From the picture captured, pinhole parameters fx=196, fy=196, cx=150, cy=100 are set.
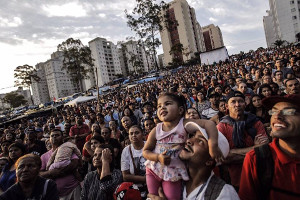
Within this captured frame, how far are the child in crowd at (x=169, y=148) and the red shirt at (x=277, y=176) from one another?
25 cm

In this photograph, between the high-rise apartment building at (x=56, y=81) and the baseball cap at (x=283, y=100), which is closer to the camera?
the baseball cap at (x=283, y=100)

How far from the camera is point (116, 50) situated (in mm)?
112312

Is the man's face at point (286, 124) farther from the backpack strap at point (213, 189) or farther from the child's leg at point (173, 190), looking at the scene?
the child's leg at point (173, 190)

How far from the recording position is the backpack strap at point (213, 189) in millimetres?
Result: 1386

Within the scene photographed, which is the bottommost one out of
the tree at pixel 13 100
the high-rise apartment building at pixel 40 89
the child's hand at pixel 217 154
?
the child's hand at pixel 217 154

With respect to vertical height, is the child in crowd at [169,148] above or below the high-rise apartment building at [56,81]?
below

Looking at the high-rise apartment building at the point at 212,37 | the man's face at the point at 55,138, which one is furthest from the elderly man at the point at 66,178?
the high-rise apartment building at the point at 212,37

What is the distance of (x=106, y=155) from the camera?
2.63 meters

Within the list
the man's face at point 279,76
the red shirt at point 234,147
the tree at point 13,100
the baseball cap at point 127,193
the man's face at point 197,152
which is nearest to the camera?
the man's face at point 197,152

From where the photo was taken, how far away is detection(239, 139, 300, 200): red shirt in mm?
1351

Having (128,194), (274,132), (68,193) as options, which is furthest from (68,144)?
(274,132)

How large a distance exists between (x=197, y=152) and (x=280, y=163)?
58 centimetres

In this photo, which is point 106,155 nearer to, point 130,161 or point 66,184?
point 130,161

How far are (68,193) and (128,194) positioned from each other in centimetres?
192
